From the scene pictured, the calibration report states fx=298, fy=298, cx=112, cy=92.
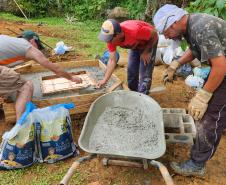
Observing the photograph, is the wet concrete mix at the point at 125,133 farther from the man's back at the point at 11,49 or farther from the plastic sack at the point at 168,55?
the plastic sack at the point at 168,55

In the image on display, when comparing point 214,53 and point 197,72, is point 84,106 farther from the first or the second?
point 197,72

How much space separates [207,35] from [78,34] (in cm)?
663

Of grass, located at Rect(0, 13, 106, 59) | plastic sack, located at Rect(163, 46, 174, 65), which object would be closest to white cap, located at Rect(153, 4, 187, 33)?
plastic sack, located at Rect(163, 46, 174, 65)

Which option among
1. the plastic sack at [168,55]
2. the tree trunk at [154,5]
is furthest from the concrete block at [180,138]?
the tree trunk at [154,5]

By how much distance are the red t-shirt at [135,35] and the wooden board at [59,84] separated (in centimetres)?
79

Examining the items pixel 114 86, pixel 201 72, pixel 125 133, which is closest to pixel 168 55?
pixel 201 72

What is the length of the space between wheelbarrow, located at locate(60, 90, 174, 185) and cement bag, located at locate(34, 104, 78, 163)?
352 mm

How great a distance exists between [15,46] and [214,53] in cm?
230

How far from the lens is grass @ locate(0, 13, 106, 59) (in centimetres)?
738

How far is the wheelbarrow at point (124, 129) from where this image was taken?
2.93 meters

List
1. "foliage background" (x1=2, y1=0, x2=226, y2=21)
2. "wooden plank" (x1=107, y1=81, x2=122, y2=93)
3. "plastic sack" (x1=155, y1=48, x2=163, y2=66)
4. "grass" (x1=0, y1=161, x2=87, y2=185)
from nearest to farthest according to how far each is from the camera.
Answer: "grass" (x1=0, y1=161, x2=87, y2=185), "wooden plank" (x1=107, y1=81, x2=122, y2=93), "plastic sack" (x1=155, y1=48, x2=163, y2=66), "foliage background" (x1=2, y1=0, x2=226, y2=21)

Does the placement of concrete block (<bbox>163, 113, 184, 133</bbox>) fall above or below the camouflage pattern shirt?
below

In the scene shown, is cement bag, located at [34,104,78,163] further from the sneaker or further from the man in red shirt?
the sneaker

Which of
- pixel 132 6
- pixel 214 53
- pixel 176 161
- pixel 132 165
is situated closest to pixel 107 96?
pixel 132 165
